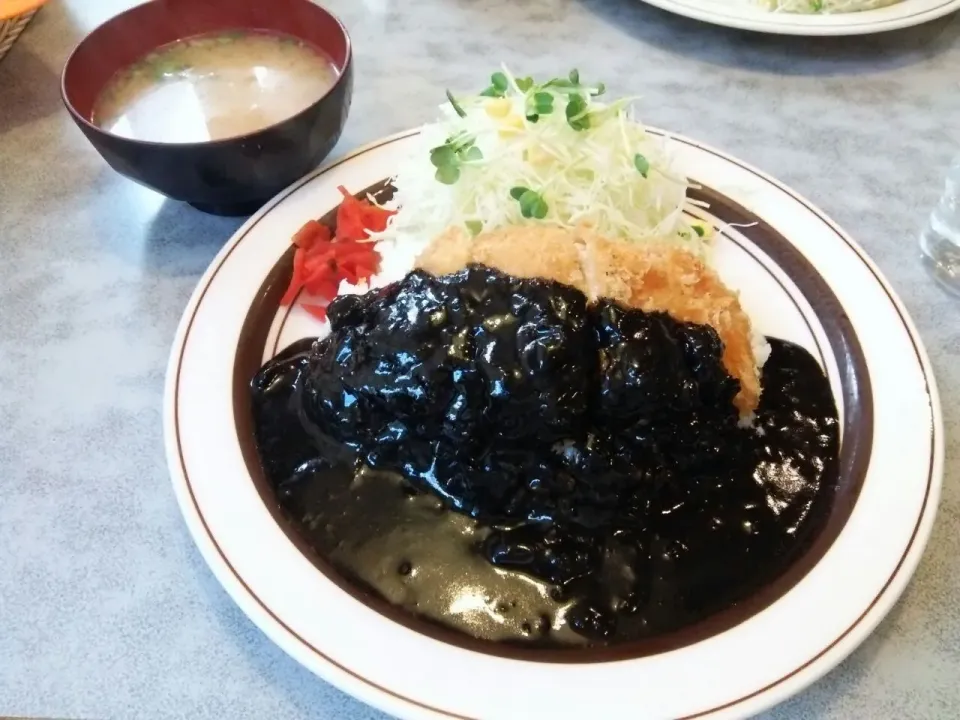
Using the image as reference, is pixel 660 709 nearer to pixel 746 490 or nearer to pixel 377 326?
pixel 746 490

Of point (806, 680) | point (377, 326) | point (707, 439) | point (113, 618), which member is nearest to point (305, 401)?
point (377, 326)

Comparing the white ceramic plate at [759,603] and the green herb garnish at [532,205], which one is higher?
the green herb garnish at [532,205]

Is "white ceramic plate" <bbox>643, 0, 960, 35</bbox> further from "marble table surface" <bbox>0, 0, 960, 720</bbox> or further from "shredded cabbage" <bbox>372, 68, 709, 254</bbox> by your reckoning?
"shredded cabbage" <bbox>372, 68, 709, 254</bbox>

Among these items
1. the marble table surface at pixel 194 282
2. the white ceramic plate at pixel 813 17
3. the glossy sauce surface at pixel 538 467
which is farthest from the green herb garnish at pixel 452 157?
the white ceramic plate at pixel 813 17

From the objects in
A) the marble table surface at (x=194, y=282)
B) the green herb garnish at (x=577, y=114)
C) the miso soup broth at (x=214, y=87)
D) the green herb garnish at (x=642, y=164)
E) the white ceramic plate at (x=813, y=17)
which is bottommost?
the marble table surface at (x=194, y=282)

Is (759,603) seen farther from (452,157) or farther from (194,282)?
(194,282)

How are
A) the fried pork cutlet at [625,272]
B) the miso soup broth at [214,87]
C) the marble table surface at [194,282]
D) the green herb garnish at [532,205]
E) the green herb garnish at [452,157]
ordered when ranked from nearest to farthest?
the marble table surface at [194,282]
the fried pork cutlet at [625,272]
the green herb garnish at [532,205]
the green herb garnish at [452,157]
the miso soup broth at [214,87]

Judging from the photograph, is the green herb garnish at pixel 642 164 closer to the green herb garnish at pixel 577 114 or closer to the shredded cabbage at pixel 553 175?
the shredded cabbage at pixel 553 175

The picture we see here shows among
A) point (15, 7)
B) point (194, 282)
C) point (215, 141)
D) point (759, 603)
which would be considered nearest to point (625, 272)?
point (759, 603)
